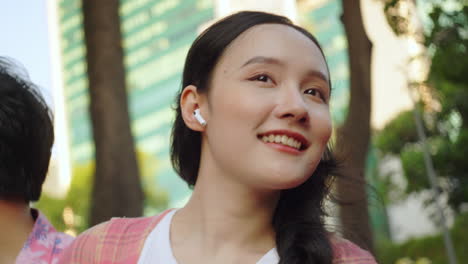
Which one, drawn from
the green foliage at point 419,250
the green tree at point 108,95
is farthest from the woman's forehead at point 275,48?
the green foliage at point 419,250

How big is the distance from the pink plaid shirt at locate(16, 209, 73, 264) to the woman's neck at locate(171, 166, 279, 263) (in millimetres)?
674

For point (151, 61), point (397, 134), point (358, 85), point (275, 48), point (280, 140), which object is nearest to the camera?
point (280, 140)

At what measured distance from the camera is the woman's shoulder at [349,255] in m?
1.88

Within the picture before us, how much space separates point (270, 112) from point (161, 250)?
1.59ft

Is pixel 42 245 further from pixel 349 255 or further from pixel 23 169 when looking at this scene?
pixel 349 255

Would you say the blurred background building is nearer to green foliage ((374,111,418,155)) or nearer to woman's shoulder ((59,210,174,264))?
green foliage ((374,111,418,155))

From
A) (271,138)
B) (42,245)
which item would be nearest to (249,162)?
(271,138)

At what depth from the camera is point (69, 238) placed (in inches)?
101

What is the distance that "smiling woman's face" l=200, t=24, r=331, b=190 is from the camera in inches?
71.6

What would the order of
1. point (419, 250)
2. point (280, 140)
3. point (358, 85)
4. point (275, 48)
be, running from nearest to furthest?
1. point (280, 140)
2. point (275, 48)
3. point (358, 85)
4. point (419, 250)

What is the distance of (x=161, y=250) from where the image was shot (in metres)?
1.95

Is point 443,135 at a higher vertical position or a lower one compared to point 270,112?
lower

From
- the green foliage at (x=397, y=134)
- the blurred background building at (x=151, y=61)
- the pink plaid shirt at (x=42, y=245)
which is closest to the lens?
the pink plaid shirt at (x=42, y=245)

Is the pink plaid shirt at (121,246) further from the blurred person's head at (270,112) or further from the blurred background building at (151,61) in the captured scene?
the blurred background building at (151,61)
